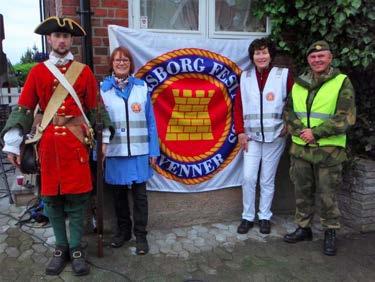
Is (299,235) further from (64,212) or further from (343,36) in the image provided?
(64,212)

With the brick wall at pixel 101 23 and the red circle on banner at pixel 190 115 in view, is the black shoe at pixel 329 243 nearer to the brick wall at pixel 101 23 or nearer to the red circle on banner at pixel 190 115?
the red circle on banner at pixel 190 115

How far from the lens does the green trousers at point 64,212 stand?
3.39 metres

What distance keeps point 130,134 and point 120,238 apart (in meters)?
0.99

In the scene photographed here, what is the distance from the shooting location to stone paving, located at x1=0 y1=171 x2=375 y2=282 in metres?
3.44

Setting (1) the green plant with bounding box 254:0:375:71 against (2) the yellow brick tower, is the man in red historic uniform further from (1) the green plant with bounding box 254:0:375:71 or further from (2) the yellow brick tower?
(1) the green plant with bounding box 254:0:375:71

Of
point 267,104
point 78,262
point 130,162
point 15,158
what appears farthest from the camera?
point 267,104

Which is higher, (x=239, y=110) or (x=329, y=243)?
(x=239, y=110)

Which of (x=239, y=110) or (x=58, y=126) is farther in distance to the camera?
(x=239, y=110)

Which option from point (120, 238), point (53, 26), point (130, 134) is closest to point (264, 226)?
point (120, 238)

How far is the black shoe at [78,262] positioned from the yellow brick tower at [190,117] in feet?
4.43

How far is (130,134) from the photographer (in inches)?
144

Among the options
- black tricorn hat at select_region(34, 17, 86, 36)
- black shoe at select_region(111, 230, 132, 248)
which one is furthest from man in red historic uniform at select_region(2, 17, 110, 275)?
black shoe at select_region(111, 230, 132, 248)

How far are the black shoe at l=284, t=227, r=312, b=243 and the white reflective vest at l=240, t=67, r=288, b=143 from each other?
902 millimetres

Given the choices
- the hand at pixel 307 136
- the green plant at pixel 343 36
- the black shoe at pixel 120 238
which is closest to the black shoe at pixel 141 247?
the black shoe at pixel 120 238
